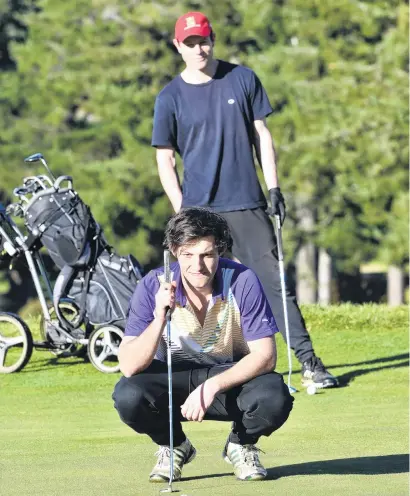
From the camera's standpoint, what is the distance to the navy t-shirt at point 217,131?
807cm

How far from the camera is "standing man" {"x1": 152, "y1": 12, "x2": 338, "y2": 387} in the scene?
26.5ft

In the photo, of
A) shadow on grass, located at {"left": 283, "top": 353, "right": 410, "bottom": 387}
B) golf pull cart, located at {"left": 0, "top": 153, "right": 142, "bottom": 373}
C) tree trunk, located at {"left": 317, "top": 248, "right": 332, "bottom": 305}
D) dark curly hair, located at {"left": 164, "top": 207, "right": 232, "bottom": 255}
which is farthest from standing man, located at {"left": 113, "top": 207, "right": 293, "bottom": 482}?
tree trunk, located at {"left": 317, "top": 248, "right": 332, "bottom": 305}

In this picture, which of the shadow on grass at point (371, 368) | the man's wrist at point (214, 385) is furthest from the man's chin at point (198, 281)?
the shadow on grass at point (371, 368)

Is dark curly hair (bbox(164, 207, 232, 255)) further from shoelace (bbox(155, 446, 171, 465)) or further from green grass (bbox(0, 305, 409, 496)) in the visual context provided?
green grass (bbox(0, 305, 409, 496))

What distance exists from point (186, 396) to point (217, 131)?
108 inches

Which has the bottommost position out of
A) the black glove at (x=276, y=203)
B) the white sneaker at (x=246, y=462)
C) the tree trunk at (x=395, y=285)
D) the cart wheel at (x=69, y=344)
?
the tree trunk at (x=395, y=285)

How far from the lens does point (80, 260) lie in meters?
9.72

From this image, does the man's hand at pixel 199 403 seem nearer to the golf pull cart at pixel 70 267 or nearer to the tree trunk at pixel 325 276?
the golf pull cart at pixel 70 267

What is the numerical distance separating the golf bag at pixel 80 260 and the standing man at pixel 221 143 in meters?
1.58

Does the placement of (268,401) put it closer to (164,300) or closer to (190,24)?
(164,300)

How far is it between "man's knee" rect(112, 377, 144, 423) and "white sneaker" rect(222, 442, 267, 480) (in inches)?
17.5

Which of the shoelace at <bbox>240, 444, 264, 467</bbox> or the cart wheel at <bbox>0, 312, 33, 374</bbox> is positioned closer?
the shoelace at <bbox>240, 444, 264, 467</bbox>

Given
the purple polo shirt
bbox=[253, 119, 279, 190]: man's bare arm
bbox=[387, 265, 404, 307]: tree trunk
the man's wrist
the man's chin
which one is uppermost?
bbox=[253, 119, 279, 190]: man's bare arm

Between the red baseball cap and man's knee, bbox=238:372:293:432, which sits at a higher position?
the red baseball cap
